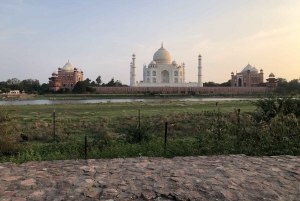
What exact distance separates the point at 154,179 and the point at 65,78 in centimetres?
4660

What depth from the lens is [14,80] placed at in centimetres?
5478

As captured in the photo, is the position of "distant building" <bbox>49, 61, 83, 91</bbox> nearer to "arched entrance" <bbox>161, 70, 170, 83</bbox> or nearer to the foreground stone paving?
"arched entrance" <bbox>161, 70, 170, 83</bbox>

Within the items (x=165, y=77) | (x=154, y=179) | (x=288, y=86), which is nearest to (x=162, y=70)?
(x=165, y=77)

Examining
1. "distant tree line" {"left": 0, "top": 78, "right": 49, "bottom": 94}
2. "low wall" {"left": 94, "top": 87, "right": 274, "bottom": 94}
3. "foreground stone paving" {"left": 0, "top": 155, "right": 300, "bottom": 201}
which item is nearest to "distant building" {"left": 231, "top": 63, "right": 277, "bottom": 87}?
"low wall" {"left": 94, "top": 87, "right": 274, "bottom": 94}

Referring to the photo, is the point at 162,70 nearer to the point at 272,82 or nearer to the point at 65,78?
the point at 65,78

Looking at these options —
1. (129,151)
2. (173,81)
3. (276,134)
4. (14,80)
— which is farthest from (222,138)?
(14,80)

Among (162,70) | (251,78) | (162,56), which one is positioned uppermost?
(162,56)

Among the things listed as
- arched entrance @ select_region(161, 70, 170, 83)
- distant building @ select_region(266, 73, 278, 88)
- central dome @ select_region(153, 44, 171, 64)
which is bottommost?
distant building @ select_region(266, 73, 278, 88)

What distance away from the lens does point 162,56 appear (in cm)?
5091

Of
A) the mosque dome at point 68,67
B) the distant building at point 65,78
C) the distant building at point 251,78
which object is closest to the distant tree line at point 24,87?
the distant building at point 65,78

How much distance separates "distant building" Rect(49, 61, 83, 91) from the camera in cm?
4512

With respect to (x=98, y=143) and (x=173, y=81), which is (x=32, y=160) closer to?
(x=98, y=143)

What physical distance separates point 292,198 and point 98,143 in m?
4.01

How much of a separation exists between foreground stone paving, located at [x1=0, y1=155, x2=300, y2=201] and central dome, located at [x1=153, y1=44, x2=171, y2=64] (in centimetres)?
4727
